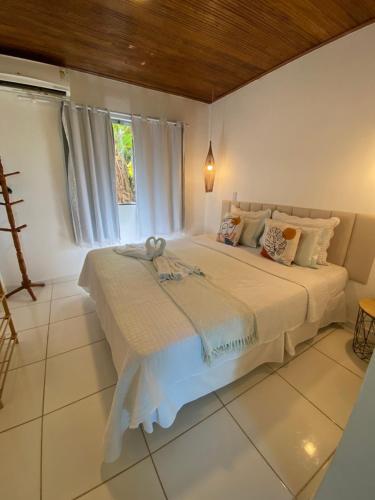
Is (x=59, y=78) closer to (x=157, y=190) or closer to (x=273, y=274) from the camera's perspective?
(x=157, y=190)

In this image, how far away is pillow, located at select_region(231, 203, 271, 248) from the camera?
258cm

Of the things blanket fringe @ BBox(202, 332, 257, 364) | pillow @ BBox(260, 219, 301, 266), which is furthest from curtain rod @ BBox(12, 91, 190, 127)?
blanket fringe @ BBox(202, 332, 257, 364)

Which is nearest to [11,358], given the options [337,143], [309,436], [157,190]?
[309,436]

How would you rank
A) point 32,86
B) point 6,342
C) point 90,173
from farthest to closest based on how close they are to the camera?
1. point 90,173
2. point 32,86
3. point 6,342

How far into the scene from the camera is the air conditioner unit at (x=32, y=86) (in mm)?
2152

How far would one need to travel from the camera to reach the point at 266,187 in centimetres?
273

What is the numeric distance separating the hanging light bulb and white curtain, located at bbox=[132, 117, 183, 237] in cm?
40

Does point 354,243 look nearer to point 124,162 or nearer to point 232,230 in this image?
point 232,230

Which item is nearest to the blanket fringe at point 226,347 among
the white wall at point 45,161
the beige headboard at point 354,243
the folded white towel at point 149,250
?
the folded white towel at point 149,250

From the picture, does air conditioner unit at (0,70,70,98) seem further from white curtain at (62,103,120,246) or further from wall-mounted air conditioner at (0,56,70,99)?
white curtain at (62,103,120,246)

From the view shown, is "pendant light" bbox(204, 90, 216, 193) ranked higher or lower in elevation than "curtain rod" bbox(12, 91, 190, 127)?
lower

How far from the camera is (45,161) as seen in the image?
2621 millimetres

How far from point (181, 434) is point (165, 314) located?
0.69 meters

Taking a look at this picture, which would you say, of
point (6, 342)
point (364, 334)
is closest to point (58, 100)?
point (6, 342)
